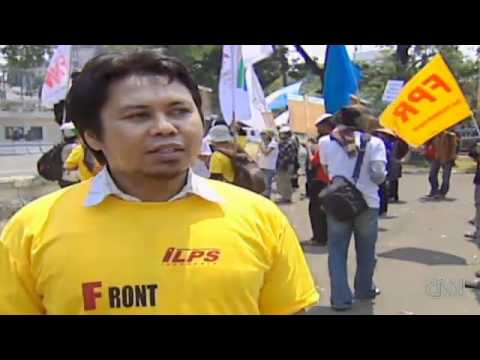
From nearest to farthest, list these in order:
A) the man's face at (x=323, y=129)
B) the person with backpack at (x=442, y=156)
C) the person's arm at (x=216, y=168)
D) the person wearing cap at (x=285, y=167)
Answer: the person's arm at (x=216, y=168) < the man's face at (x=323, y=129) < the person wearing cap at (x=285, y=167) < the person with backpack at (x=442, y=156)

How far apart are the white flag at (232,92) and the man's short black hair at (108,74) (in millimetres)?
6197

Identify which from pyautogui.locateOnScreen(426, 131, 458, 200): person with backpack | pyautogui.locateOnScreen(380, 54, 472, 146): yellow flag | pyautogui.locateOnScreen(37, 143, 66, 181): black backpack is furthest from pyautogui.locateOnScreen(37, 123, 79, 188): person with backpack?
pyautogui.locateOnScreen(426, 131, 458, 200): person with backpack

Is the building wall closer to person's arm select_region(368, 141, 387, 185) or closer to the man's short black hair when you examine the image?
person's arm select_region(368, 141, 387, 185)

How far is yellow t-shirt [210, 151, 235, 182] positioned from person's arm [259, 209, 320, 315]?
11.1 ft

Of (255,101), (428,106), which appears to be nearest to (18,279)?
(428,106)

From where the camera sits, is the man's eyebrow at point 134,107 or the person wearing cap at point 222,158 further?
the person wearing cap at point 222,158

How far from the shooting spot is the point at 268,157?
37.7 ft

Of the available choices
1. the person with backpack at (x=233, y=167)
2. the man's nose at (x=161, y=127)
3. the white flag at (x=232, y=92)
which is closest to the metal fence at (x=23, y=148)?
the white flag at (x=232, y=92)

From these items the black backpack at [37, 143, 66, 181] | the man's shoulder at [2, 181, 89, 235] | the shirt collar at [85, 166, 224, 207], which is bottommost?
the black backpack at [37, 143, 66, 181]

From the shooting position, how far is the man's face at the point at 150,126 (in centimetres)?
159

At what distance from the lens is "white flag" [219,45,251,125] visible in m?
8.06

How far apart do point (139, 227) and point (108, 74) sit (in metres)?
0.38

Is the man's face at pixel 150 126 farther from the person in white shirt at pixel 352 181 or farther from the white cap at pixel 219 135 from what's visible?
the white cap at pixel 219 135
